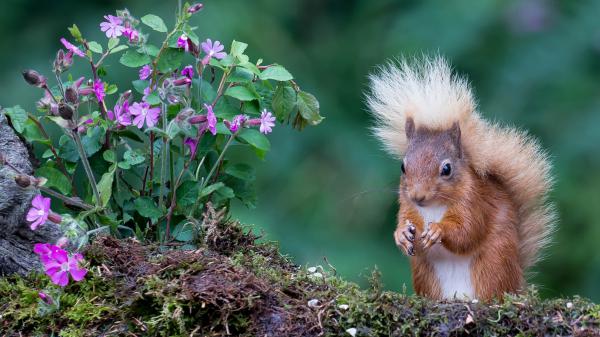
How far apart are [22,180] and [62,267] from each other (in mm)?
240

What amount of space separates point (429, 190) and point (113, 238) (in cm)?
97

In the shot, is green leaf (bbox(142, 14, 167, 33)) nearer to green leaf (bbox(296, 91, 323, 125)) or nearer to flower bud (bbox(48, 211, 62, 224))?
green leaf (bbox(296, 91, 323, 125))

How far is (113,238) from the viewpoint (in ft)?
9.08

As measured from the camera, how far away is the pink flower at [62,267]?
8.09 ft

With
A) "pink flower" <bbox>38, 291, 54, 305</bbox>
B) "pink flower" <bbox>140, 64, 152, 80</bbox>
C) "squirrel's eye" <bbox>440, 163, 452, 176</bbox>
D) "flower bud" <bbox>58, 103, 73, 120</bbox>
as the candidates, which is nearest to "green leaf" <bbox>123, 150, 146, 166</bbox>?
"pink flower" <bbox>140, 64, 152, 80</bbox>

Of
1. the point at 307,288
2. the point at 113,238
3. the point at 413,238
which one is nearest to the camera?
the point at 307,288

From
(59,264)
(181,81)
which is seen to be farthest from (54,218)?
(181,81)

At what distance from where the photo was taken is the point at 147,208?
290cm

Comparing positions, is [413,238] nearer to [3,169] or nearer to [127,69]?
[3,169]

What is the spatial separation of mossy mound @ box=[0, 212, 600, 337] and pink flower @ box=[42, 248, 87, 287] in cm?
8

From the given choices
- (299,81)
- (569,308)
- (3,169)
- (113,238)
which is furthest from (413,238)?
(299,81)

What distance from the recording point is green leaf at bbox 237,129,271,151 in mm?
2900

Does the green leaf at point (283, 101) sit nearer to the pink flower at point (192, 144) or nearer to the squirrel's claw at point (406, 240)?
the pink flower at point (192, 144)

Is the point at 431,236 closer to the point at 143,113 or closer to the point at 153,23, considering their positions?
the point at 143,113
